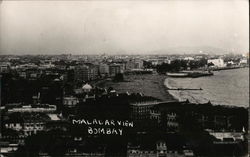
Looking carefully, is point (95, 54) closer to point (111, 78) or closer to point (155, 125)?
point (111, 78)

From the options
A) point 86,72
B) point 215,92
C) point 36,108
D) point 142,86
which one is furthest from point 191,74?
point 36,108

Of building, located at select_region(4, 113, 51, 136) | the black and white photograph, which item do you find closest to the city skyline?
the black and white photograph

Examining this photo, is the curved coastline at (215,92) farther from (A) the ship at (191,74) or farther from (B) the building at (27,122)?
(B) the building at (27,122)

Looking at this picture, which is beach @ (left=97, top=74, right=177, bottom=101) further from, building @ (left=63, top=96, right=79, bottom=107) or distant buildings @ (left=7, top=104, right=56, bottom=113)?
distant buildings @ (left=7, top=104, right=56, bottom=113)

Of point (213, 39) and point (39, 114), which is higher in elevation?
point (213, 39)

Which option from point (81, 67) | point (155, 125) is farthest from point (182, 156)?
point (81, 67)

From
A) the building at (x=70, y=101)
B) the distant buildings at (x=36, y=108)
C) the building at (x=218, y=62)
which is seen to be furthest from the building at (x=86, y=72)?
the building at (x=218, y=62)

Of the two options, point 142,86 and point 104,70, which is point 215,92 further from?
point 104,70
